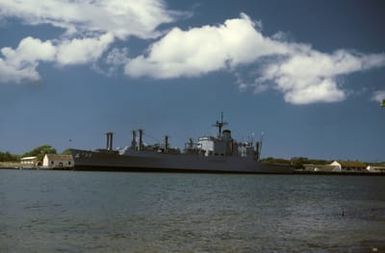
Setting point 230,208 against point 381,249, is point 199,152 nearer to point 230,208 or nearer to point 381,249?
point 230,208

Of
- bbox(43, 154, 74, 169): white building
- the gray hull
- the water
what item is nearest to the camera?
the water

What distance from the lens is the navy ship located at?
142875 millimetres

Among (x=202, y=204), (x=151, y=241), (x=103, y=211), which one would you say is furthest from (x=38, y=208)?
(x=151, y=241)

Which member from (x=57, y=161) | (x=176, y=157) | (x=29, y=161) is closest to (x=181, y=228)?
(x=176, y=157)

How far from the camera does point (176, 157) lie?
14288cm

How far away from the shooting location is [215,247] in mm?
20141

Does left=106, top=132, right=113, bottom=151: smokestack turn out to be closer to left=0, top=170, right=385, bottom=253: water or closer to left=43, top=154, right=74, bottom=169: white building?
left=43, top=154, right=74, bottom=169: white building

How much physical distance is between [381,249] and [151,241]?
8135 mm

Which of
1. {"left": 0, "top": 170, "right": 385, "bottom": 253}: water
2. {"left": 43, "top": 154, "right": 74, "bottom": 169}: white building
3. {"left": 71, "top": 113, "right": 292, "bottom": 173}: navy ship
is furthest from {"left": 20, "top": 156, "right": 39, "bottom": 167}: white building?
{"left": 0, "top": 170, "right": 385, "bottom": 253}: water

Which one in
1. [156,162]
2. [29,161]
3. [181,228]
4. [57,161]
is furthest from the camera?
[29,161]

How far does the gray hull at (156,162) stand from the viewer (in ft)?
468

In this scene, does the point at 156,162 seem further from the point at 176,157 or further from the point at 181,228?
the point at 181,228

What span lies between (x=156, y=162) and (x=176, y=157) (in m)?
5.17

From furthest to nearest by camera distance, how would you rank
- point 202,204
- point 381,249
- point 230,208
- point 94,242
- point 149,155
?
1. point 149,155
2. point 202,204
3. point 230,208
4. point 94,242
5. point 381,249
